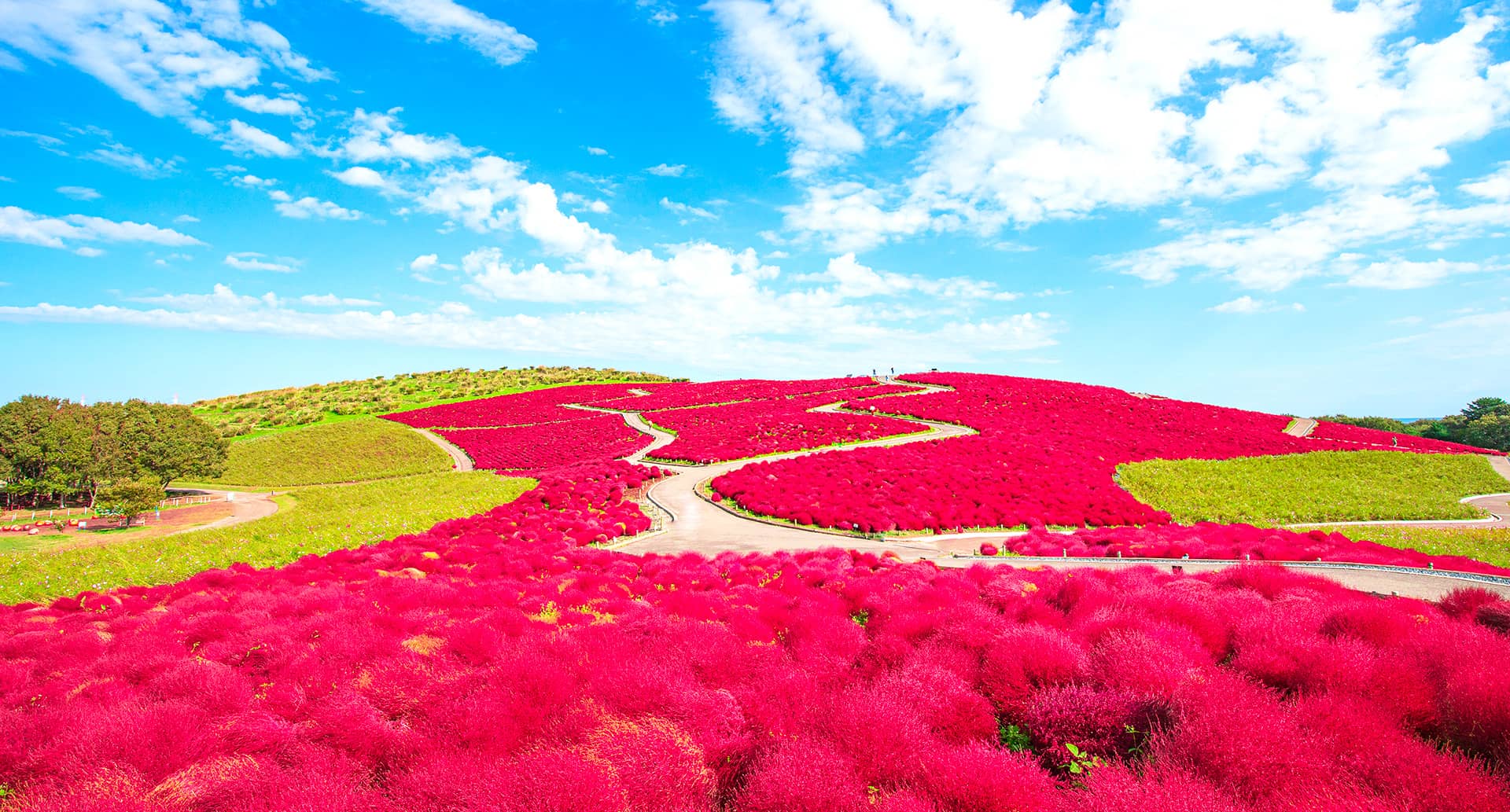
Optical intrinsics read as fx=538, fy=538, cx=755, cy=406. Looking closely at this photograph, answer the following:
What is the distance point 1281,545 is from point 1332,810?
11436mm

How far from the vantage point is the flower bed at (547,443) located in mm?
38188

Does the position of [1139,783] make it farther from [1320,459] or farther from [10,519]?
[10,519]

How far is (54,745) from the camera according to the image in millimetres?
4219

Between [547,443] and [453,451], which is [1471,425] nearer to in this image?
[547,443]

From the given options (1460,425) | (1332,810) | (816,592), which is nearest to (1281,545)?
(816,592)

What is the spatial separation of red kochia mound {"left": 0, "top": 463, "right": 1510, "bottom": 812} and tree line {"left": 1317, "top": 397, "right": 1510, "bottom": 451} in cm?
6538

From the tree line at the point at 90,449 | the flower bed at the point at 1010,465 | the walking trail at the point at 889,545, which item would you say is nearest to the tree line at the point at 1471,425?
the flower bed at the point at 1010,465

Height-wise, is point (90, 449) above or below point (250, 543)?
above

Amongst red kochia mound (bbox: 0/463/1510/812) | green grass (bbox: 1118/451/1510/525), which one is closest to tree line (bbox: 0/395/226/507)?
red kochia mound (bbox: 0/463/1510/812)

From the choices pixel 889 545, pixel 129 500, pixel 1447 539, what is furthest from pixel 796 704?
pixel 129 500

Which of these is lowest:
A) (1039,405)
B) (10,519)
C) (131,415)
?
(10,519)

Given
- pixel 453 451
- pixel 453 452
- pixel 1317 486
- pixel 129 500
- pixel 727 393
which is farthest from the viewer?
pixel 727 393

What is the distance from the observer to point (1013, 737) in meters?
4.32

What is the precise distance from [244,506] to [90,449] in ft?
26.9
